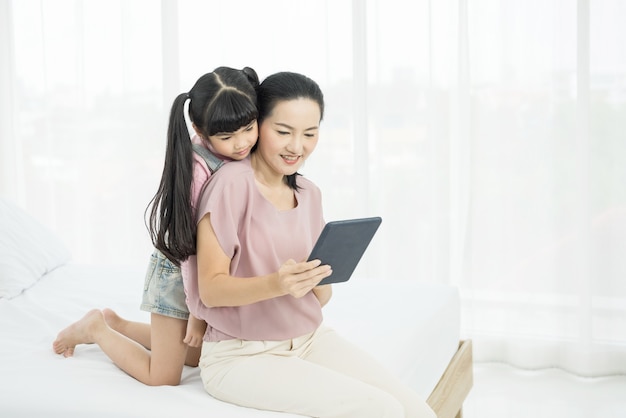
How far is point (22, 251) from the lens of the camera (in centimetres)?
271

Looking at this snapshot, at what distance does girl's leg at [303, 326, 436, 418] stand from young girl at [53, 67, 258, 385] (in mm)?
267

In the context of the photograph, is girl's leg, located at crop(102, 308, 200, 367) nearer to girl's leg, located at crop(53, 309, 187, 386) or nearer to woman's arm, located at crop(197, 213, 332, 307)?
girl's leg, located at crop(53, 309, 187, 386)

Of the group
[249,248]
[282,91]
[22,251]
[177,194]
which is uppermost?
[282,91]

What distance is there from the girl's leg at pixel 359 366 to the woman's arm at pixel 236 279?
0.82ft

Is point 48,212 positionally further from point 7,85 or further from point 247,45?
point 247,45

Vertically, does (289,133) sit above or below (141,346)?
above

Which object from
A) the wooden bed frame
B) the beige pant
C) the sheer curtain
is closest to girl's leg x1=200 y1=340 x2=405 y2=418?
the beige pant

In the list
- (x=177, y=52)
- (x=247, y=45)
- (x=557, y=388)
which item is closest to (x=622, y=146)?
(x=557, y=388)

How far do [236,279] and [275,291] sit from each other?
9 cm

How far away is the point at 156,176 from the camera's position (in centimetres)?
391

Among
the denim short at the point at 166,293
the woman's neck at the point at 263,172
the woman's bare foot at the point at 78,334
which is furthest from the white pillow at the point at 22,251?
the woman's neck at the point at 263,172

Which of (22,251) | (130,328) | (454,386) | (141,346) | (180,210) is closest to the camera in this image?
(180,210)

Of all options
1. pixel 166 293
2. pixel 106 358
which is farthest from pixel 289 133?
pixel 106 358

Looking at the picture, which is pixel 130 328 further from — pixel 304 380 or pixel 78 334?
pixel 304 380
